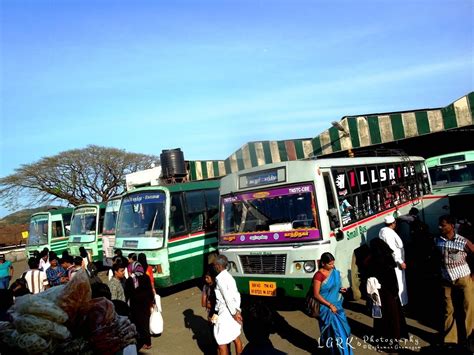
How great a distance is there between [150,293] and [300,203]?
3139 millimetres

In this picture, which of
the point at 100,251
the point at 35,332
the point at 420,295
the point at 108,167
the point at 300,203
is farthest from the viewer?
the point at 108,167

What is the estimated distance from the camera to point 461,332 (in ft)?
17.7

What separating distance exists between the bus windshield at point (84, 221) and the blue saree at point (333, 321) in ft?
42.4

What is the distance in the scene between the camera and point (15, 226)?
150 feet

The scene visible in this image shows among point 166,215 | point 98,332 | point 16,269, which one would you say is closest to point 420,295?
point 166,215

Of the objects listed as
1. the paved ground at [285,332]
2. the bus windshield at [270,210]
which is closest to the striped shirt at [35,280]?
the paved ground at [285,332]

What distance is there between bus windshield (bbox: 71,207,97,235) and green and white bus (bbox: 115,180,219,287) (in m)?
5.17

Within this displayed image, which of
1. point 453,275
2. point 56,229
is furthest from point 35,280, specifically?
point 56,229

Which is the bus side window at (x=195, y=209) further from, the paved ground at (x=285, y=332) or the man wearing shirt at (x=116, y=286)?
the man wearing shirt at (x=116, y=286)

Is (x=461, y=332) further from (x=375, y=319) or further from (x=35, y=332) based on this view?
(x=35, y=332)

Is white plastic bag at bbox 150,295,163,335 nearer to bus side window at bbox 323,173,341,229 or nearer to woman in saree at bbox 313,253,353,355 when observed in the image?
woman in saree at bbox 313,253,353,355

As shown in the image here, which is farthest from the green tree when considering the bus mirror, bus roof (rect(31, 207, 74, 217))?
the bus mirror

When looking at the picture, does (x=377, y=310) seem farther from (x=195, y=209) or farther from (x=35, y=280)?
(x=35, y=280)

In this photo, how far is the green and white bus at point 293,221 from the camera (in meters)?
6.78
